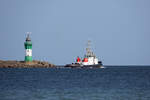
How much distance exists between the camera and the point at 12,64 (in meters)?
158

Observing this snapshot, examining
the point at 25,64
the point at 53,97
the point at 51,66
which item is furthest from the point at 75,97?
the point at 51,66

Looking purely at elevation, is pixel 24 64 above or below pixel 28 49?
below

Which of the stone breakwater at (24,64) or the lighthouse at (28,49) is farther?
the stone breakwater at (24,64)

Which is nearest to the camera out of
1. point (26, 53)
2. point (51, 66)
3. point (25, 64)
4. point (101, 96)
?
point (101, 96)

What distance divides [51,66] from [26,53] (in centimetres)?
3361

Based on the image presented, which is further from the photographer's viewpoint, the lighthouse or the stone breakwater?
the stone breakwater

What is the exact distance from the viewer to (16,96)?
43.1 m

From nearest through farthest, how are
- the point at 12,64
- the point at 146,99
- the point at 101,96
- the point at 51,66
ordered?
the point at 146,99
the point at 101,96
the point at 12,64
the point at 51,66

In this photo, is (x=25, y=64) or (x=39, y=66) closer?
(x=25, y=64)

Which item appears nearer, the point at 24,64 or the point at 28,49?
the point at 28,49

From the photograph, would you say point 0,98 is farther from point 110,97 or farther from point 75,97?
point 110,97

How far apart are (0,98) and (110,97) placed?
10.5m

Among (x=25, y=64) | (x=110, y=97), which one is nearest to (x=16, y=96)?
(x=110, y=97)

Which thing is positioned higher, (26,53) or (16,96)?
(26,53)
